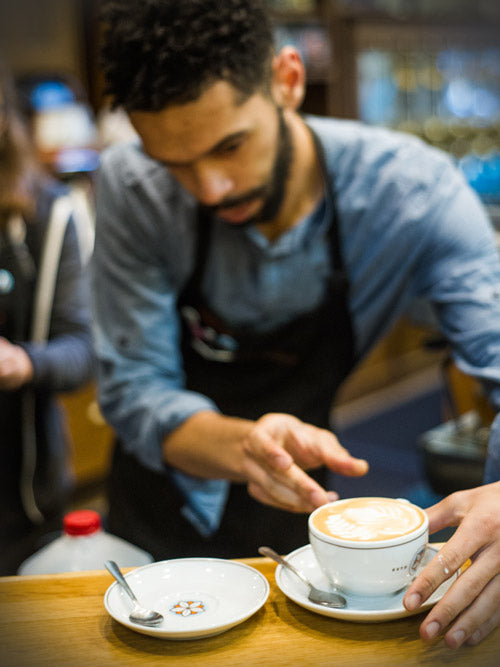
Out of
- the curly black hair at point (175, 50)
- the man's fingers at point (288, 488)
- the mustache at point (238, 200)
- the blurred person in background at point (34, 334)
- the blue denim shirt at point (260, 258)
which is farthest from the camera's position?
the blurred person in background at point (34, 334)

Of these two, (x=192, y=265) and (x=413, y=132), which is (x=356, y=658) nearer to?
(x=192, y=265)

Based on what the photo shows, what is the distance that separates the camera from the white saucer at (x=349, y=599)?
780 millimetres

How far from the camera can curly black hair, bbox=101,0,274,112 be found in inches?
46.5

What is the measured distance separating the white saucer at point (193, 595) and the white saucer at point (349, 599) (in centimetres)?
3

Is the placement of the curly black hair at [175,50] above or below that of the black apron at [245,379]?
above

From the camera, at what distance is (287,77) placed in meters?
1.40

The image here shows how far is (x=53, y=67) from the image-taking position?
4.28 m

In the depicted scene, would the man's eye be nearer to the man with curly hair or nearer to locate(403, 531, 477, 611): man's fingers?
the man with curly hair

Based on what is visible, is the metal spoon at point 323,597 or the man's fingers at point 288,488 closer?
the metal spoon at point 323,597

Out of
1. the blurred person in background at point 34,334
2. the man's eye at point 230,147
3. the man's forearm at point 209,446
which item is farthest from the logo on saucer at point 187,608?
the blurred person in background at point 34,334

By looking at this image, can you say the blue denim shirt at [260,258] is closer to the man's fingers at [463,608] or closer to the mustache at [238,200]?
the mustache at [238,200]

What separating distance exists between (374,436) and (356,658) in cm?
383

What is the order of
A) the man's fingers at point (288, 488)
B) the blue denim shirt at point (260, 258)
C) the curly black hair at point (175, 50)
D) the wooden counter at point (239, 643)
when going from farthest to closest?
the blue denim shirt at point (260, 258), the curly black hair at point (175, 50), the man's fingers at point (288, 488), the wooden counter at point (239, 643)

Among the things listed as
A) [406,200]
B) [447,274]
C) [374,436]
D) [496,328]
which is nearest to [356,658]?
[496,328]
